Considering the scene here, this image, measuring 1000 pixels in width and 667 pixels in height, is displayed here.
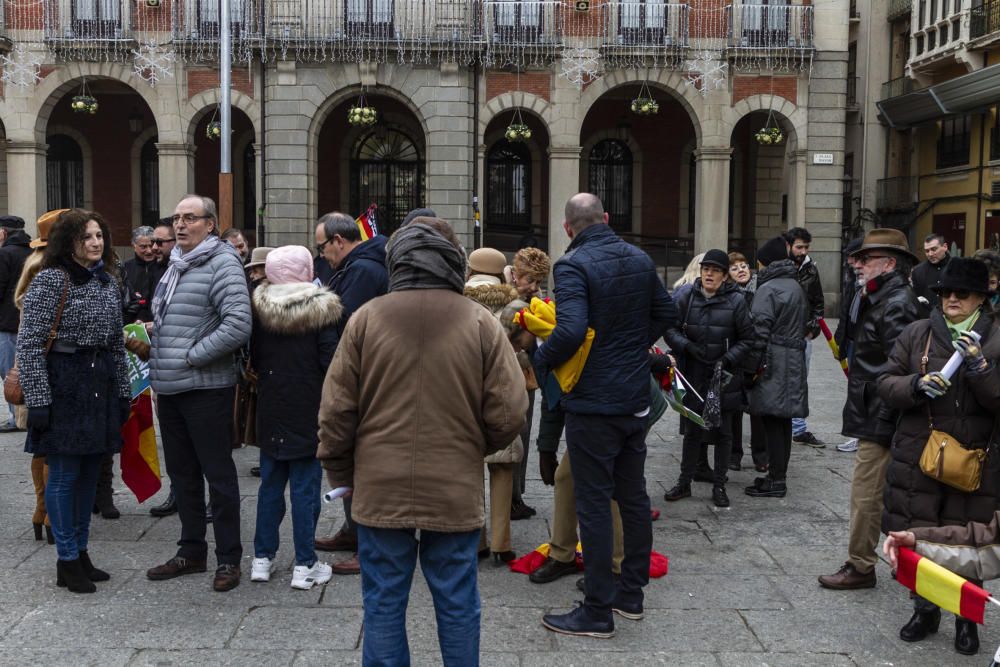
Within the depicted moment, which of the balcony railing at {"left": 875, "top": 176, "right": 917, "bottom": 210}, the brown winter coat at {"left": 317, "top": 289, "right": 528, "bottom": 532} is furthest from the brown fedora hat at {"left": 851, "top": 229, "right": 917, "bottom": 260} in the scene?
the balcony railing at {"left": 875, "top": 176, "right": 917, "bottom": 210}

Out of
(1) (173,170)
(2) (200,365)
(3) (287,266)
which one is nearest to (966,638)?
(3) (287,266)

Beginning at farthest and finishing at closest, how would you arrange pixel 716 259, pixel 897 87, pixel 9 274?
1. pixel 897 87
2. pixel 9 274
3. pixel 716 259

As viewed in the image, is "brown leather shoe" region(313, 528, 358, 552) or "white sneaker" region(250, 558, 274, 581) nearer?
"white sneaker" region(250, 558, 274, 581)

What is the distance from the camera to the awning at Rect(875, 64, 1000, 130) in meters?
22.3

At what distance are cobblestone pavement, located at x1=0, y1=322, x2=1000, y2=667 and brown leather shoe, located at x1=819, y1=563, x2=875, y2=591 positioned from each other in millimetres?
55

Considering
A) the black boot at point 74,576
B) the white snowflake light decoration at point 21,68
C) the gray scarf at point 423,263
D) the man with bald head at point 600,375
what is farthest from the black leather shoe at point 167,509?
the white snowflake light decoration at point 21,68

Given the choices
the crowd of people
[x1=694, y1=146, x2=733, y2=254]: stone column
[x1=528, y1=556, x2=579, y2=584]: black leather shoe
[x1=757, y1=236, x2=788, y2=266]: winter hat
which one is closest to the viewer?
the crowd of people

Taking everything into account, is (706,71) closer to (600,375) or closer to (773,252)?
(773,252)

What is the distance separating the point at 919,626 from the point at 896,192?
2601cm

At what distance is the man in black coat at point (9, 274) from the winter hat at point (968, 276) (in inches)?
275

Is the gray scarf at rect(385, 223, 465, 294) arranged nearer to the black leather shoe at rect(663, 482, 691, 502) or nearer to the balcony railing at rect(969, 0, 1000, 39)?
the black leather shoe at rect(663, 482, 691, 502)

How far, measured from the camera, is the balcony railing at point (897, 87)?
27344mm

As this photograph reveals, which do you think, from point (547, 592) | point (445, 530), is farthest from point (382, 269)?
point (445, 530)

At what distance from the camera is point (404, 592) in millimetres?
3354
